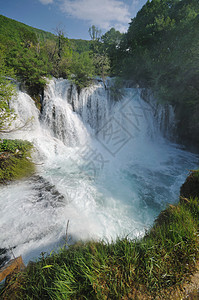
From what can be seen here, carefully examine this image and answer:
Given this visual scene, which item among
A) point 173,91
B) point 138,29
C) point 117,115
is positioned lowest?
point 117,115

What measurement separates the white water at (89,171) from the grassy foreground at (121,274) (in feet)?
1.17

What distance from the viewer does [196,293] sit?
1.22 meters

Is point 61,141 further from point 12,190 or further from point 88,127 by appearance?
point 12,190

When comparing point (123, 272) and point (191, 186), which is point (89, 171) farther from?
point (123, 272)

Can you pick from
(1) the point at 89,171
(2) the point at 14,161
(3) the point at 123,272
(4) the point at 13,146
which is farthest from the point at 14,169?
(3) the point at 123,272

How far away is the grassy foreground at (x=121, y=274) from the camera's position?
126cm

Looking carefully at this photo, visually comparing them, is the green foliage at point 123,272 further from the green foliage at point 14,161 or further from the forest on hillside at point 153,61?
the forest on hillside at point 153,61

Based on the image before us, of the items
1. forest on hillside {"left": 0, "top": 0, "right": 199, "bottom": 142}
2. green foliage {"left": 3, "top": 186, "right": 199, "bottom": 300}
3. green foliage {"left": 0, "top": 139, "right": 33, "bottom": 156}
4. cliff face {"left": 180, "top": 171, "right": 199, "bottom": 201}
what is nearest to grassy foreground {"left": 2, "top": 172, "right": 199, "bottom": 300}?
green foliage {"left": 3, "top": 186, "right": 199, "bottom": 300}

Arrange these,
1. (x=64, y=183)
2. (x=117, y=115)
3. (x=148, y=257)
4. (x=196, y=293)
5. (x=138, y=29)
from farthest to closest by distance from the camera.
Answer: (x=138, y=29) → (x=117, y=115) → (x=64, y=183) → (x=148, y=257) → (x=196, y=293)

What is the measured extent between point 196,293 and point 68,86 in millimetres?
12548

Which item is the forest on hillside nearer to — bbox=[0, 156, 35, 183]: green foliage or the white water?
the white water

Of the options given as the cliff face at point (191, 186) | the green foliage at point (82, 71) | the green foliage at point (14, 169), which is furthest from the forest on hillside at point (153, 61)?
the cliff face at point (191, 186)

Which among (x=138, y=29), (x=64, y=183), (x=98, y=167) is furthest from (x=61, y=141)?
(x=138, y=29)

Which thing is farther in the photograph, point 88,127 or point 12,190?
point 88,127
